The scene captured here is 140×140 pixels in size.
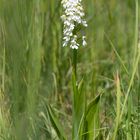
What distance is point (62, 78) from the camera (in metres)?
2.91

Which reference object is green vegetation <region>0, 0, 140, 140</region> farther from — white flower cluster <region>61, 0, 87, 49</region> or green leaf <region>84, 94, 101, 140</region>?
white flower cluster <region>61, 0, 87, 49</region>

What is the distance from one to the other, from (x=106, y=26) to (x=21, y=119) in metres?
2.31

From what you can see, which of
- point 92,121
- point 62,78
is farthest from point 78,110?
point 62,78

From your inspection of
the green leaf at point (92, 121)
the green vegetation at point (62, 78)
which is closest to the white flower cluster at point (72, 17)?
the green vegetation at point (62, 78)

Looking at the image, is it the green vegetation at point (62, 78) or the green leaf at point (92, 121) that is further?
the green leaf at point (92, 121)

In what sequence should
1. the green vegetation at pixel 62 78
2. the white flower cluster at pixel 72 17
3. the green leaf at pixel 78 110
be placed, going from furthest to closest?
1. the green leaf at pixel 78 110
2. the white flower cluster at pixel 72 17
3. the green vegetation at pixel 62 78

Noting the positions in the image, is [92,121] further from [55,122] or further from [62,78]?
[62,78]

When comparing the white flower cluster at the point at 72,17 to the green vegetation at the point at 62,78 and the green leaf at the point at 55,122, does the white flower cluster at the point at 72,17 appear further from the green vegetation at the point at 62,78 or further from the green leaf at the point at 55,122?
the green leaf at the point at 55,122

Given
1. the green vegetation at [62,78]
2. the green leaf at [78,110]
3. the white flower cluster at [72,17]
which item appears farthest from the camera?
the green leaf at [78,110]

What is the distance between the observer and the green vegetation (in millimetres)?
1130

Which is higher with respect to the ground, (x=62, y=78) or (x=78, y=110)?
(x=62, y=78)

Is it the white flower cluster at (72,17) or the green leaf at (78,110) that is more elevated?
the white flower cluster at (72,17)

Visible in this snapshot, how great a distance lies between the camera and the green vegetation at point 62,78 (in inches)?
44.5

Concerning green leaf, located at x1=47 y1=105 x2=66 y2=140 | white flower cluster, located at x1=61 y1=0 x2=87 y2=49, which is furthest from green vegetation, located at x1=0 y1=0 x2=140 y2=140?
white flower cluster, located at x1=61 y1=0 x2=87 y2=49
